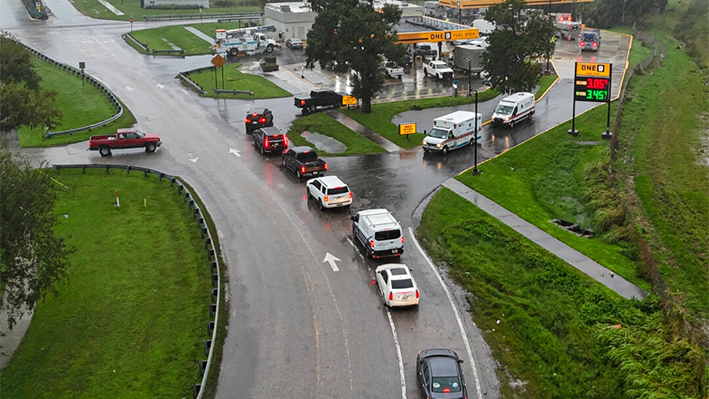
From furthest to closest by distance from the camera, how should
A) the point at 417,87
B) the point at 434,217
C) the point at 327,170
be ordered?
1. the point at 417,87
2. the point at 327,170
3. the point at 434,217

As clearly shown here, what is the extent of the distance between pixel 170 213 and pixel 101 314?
416 inches

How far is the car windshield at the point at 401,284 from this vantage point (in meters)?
28.2

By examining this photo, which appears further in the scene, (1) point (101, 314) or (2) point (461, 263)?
(2) point (461, 263)

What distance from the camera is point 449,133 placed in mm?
47844

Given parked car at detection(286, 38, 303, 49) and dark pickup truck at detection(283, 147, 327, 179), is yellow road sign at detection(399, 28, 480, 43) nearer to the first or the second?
parked car at detection(286, 38, 303, 49)

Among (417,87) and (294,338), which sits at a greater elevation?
(417,87)

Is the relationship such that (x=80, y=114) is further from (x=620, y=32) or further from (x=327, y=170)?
(x=620, y=32)

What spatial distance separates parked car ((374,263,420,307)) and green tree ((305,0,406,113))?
101ft

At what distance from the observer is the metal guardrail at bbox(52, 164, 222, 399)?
79.0ft

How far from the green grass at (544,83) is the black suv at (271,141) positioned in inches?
982

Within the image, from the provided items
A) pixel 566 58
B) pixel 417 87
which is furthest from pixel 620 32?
pixel 417 87

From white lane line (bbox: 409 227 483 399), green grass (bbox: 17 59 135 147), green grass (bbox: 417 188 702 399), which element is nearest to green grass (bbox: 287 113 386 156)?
green grass (bbox: 17 59 135 147)

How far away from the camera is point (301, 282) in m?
30.8

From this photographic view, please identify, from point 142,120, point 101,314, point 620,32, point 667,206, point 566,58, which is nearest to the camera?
point 101,314
